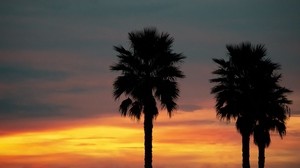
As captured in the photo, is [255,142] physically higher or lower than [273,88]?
lower

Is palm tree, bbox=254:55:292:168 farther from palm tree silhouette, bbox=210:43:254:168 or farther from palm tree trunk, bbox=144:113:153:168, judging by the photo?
palm tree trunk, bbox=144:113:153:168

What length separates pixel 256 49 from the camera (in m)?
48.8

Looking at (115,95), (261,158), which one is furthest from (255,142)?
(115,95)

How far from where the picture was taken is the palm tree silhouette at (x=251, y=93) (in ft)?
158

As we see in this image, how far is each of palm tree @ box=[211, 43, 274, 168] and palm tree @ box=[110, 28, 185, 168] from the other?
21.5ft

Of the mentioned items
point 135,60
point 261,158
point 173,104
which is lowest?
point 261,158

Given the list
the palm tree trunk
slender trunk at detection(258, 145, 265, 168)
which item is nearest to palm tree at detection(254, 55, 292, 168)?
slender trunk at detection(258, 145, 265, 168)

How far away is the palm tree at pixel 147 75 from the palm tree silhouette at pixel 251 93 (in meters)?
6.66

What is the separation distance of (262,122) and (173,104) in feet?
31.7

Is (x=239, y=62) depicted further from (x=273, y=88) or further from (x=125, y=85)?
(x=125, y=85)

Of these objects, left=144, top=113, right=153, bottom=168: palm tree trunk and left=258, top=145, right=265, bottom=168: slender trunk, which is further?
left=258, top=145, right=265, bottom=168: slender trunk

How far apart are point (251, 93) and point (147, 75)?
32.0 ft

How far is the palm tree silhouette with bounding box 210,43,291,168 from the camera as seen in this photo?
4828cm

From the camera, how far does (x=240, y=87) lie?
4906 centimetres
